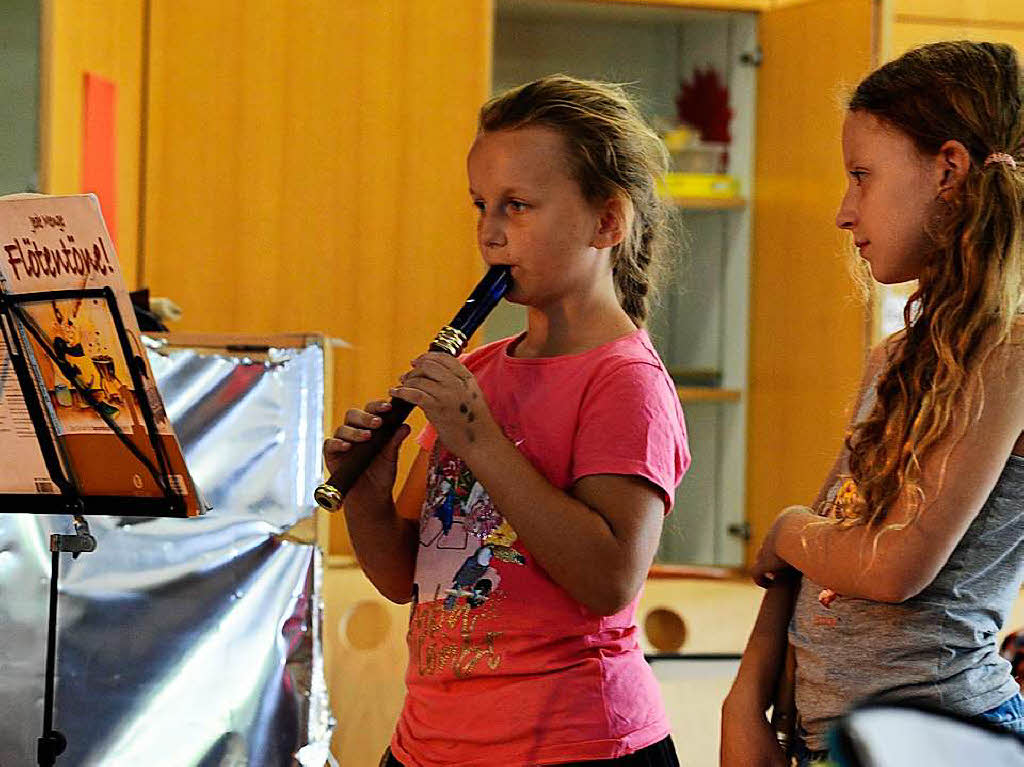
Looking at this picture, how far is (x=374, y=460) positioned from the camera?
1092mm

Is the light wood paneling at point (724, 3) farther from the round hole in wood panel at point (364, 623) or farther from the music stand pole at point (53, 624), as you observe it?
the music stand pole at point (53, 624)

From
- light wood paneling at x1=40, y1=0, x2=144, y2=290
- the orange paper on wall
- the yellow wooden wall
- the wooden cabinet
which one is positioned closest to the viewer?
light wood paneling at x1=40, y1=0, x2=144, y2=290

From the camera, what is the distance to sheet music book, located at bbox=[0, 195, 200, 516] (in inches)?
44.1

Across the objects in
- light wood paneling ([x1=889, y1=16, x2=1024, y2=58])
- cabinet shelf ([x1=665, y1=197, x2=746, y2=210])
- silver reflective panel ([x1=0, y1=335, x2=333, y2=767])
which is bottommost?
silver reflective panel ([x1=0, y1=335, x2=333, y2=767])

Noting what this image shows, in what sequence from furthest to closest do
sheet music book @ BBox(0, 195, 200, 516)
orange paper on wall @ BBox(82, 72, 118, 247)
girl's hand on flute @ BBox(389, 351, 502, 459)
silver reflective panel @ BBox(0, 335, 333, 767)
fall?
orange paper on wall @ BBox(82, 72, 118, 247), silver reflective panel @ BBox(0, 335, 333, 767), sheet music book @ BBox(0, 195, 200, 516), girl's hand on flute @ BBox(389, 351, 502, 459)

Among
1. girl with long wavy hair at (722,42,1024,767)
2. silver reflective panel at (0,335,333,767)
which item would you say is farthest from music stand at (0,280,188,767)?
girl with long wavy hair at (722,42,1024,767)

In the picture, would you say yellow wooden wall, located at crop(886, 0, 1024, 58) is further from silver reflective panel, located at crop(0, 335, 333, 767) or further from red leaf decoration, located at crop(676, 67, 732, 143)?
silver reflective panel, located at crop(0, 335, 333, 767)

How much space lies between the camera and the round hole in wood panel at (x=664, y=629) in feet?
8.55

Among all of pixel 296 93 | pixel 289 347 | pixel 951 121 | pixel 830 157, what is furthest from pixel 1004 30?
pixel 951 121

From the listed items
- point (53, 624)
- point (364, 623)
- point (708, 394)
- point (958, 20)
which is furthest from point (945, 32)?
point (53, 624)

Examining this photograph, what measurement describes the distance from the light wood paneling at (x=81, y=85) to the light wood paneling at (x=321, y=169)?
0.05m

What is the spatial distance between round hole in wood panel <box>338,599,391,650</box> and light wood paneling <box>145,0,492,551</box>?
0.24 metres

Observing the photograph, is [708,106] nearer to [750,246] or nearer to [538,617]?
[750,246]

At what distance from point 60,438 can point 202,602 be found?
19.1 inches
